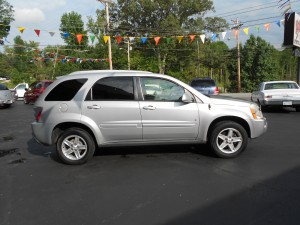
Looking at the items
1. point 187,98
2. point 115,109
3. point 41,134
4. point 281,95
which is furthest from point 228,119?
point 281,95

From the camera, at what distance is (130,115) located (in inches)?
224

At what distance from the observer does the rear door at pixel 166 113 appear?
571 centimetres

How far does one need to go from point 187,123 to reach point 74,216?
2.84 m

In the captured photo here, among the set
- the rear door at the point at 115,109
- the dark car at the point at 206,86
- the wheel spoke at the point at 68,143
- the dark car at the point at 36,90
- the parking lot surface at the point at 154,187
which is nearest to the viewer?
the parking lot surface at the point at 154,187

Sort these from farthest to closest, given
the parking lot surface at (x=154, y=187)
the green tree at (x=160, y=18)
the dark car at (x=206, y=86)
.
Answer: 1. the green tree at (x=160, y=18)
2. the dark car at (x=206, y=86)
3. the parking lot surface at (x=154, y=187)

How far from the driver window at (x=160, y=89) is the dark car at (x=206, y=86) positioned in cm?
929

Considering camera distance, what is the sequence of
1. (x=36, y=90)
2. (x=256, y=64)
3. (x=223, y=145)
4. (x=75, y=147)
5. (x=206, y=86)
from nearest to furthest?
(x=75, y=147)
(x=223, y=145)
(x=206, y=86)
(x=36, y=90)
(x=256, y=64)

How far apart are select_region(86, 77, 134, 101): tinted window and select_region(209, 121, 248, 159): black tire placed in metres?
1.74

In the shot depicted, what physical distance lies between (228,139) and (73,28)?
146 feet

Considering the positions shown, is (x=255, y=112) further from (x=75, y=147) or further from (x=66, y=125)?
(x=66, y=125)

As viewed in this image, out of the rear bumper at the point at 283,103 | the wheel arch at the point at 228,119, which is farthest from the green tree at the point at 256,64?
the wheel arch at the point at 228,119

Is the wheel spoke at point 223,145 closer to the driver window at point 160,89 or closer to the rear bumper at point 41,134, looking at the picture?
the driver window at point 160,89

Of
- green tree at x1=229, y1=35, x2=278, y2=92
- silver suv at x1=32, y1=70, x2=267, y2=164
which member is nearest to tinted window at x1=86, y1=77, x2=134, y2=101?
silver suv at x1=32, y1=70, x2=267, y2=164

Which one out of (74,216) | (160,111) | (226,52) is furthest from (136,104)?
(226,52)
